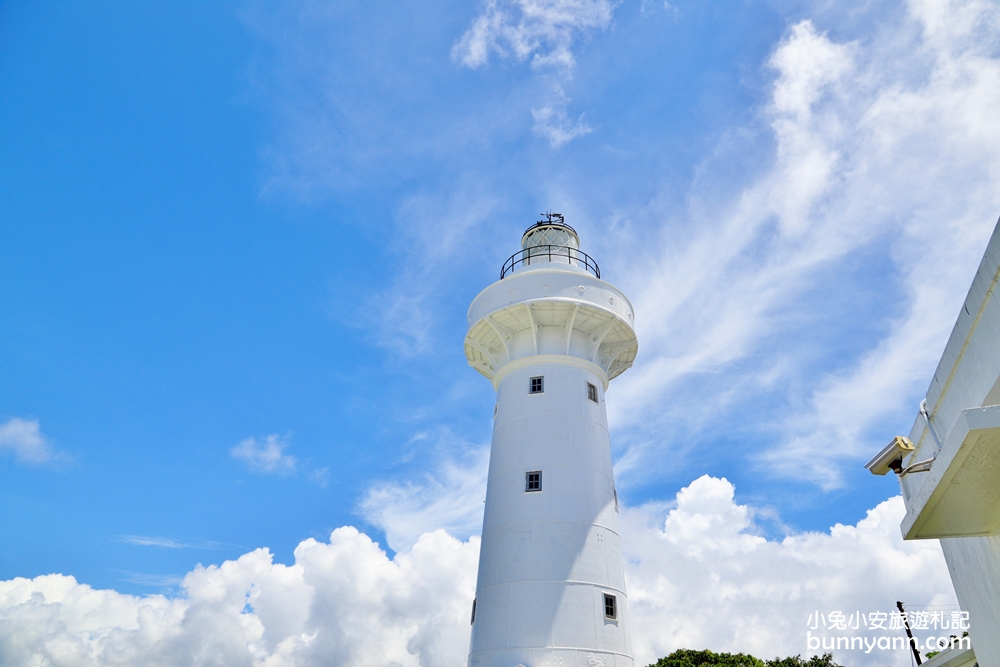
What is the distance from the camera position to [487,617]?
16.8 metres

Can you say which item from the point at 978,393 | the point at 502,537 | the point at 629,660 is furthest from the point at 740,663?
the point at 978,393

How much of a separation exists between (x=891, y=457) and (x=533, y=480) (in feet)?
33.6

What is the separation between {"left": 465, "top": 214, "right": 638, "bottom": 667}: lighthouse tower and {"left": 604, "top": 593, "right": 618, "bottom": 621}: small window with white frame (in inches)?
1.1

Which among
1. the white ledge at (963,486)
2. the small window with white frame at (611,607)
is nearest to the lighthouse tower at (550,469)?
the small window with white frame at (611,607)

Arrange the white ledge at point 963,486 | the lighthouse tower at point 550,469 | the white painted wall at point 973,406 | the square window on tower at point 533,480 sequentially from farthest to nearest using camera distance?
the square window on tower at point 533,480, the lighthouse tower at point 550,469, the white painted wall at point 973,406, the white ledge at point 963,486

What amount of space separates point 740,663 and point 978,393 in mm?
31276

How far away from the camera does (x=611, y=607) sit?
16.9 metres

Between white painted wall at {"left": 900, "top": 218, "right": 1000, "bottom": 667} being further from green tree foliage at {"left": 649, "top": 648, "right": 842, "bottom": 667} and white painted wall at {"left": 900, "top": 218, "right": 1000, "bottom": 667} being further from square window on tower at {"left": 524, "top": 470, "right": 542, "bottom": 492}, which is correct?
green tree foliage at {"left": 649, "top": 648, "right": 842, "bottom": 667}

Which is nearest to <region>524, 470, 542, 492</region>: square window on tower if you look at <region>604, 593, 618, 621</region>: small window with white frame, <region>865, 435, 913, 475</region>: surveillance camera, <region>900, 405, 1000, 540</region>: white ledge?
<region>604, 593, 618, 621</region>: small window with white frame

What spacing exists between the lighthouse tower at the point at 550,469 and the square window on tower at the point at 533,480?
33mm

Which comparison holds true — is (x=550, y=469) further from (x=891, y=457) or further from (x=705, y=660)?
(x=705, y=660)

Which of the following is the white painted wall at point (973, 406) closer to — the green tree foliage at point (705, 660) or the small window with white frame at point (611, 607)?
the small window with white frame at point (611, 607)

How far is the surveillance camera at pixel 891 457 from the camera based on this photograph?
33.0 feet

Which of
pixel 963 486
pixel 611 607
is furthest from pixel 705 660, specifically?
pixel 963 486
